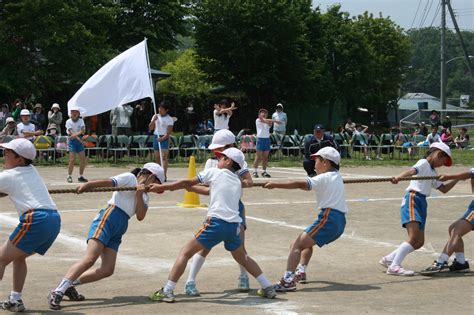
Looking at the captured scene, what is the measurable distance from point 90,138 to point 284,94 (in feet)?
87.1

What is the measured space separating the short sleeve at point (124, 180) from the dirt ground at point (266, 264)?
3.76 ft

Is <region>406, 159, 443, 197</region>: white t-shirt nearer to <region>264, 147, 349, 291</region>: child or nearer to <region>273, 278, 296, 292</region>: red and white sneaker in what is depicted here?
<region>264, 147, 349, 291</region>: child

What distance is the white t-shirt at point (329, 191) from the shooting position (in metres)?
9.68

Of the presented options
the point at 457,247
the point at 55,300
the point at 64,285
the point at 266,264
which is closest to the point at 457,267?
the point at 457,247

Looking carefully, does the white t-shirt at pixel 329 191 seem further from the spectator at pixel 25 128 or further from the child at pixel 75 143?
the spectator at pixel 25 128

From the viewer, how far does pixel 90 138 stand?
28625 mm

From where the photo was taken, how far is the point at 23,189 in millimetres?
8328

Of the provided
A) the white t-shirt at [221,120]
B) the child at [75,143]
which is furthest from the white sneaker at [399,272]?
the white t-shirt at [221,120]

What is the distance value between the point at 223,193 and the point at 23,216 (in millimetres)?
1966

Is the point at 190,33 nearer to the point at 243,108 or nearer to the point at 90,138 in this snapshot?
the point at 243,108

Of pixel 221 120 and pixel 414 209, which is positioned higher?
pixel 221 120

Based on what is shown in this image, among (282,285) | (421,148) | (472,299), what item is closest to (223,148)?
(282,285)

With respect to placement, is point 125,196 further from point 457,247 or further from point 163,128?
point 163,128

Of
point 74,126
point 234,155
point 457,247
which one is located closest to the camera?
point 234,155
